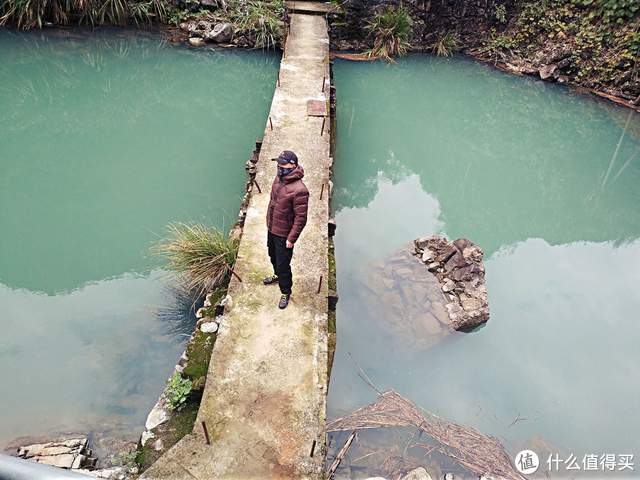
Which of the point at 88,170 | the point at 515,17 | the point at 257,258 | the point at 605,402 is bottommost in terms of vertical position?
the point at 605,402

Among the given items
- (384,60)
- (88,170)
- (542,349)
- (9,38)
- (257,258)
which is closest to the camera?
(257,258)

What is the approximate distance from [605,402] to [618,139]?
689 centimetres

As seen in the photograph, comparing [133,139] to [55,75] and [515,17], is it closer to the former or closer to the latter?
[55,75]

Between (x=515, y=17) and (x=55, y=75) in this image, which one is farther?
(x=515, y=17)

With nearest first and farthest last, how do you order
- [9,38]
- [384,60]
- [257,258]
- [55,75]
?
[257,258] < [55,75] < [9,38] < [384,60]

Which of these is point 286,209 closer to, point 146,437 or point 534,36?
point 146,437

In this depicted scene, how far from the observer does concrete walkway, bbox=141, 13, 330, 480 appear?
3.17 m

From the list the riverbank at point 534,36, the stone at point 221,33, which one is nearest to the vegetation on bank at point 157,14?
the stone at point 221,33

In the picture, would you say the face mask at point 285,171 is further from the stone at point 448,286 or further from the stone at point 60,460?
the stone at point 448,286

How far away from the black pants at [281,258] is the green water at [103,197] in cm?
144

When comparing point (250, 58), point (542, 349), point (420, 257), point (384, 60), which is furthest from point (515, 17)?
point (542, 349)

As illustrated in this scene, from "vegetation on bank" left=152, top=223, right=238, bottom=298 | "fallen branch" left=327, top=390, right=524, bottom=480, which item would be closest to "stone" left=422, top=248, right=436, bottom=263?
"fallen branch" left=327, top=390, right=524, bottom=480

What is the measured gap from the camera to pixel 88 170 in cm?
716

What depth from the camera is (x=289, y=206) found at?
12.2ft
